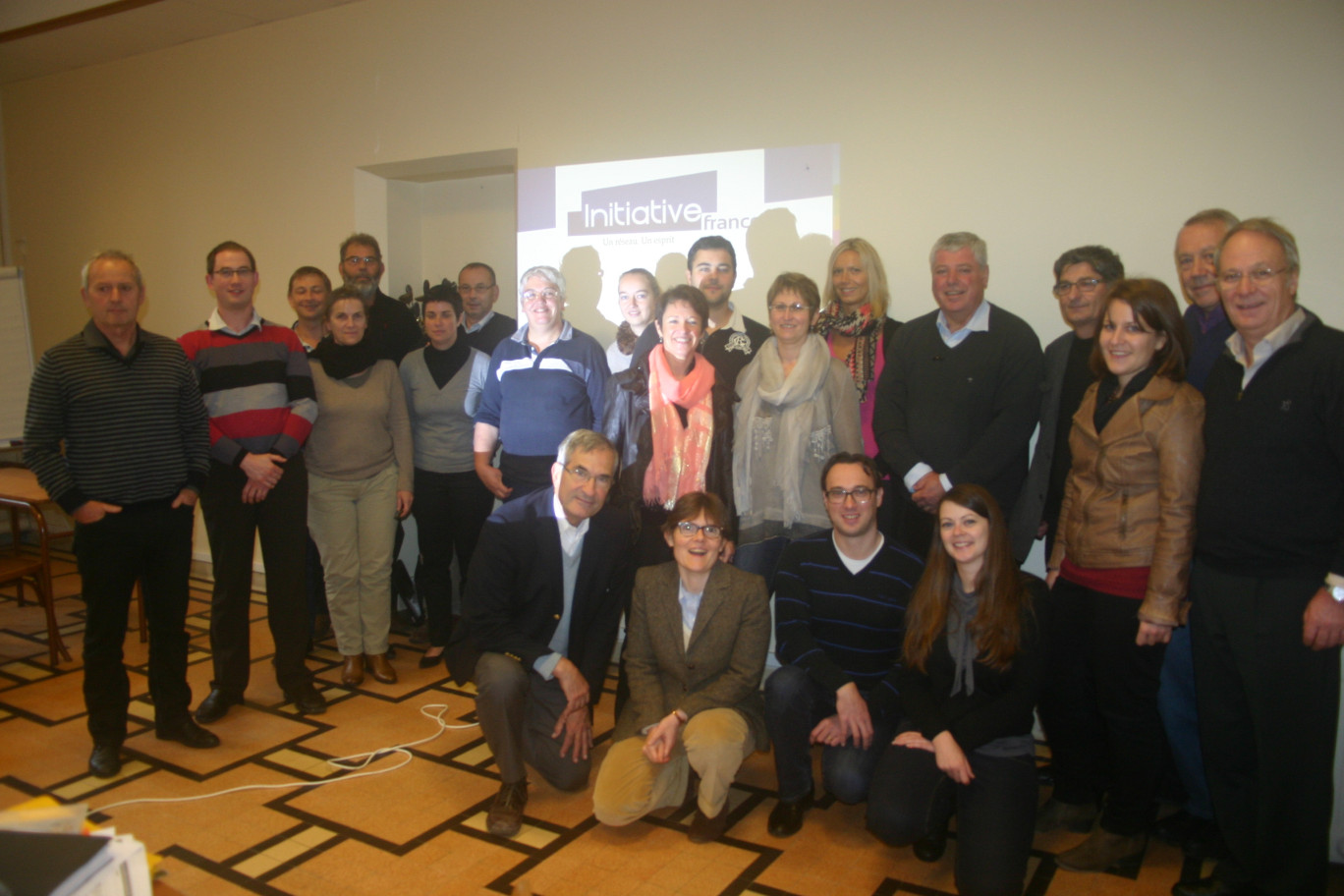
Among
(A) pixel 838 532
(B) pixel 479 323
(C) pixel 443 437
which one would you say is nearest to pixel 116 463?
(C) pixel 443 437

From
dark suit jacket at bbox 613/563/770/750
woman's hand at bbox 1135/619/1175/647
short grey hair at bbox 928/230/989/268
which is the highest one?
short grey hair at bbox 928/230/989/268

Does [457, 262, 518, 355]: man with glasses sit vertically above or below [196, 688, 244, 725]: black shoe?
above

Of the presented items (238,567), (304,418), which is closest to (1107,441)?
(304,418)

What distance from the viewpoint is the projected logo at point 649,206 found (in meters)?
3.74

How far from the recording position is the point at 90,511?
8.39 ft

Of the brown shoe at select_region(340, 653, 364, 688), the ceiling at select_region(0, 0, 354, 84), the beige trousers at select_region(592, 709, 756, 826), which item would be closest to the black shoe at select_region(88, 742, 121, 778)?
the brown shoe at select_region(340, 653, 364, 688)

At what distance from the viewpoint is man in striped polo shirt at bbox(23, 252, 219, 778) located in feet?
8.43

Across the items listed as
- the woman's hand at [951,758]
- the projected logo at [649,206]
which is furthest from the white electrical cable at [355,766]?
the projected logo at [649,206]

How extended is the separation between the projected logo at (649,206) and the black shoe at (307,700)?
2248 millimetres

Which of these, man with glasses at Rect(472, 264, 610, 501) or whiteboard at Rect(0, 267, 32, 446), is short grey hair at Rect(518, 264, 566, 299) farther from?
whiteboard at Rect(0, 267, 32, 446)

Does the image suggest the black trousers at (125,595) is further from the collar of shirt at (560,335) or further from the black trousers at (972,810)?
the black trousers at (972,810)

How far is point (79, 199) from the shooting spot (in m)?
5.91

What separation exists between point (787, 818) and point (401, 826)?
106cm

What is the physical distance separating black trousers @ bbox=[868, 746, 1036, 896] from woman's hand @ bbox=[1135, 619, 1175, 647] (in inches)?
15.8
